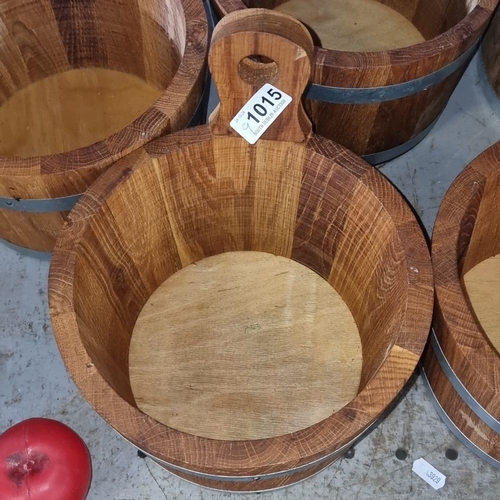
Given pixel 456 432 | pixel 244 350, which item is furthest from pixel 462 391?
pixel 244 350

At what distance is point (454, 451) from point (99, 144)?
1.22m

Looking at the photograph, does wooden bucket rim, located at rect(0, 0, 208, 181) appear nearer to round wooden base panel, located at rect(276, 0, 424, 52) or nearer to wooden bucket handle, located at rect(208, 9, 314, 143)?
wooden bucket handle, located at rect(208, 9, 314, 143)

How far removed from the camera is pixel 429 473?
1.77 m

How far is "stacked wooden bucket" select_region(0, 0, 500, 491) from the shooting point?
1339 millimetres

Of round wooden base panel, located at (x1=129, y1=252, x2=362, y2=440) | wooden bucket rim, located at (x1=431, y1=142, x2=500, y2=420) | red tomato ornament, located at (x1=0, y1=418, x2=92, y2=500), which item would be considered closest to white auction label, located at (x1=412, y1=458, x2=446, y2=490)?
round wooden base panel, located at (x1=129, y1=252, x2=362, y2=440)

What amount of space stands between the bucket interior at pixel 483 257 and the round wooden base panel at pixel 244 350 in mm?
346

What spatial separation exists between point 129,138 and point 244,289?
54 cm

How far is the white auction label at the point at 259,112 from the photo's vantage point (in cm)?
145

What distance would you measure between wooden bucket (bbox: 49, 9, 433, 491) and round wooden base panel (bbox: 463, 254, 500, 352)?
0.34 meters

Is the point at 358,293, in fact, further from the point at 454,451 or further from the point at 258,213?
the point at 454,451

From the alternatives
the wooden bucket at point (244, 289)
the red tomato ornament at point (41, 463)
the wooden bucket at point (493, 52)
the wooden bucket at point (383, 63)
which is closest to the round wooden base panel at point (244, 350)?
the wooden bucket at point (244, 289)

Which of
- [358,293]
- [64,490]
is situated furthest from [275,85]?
[64,490]

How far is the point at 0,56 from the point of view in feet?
6.93

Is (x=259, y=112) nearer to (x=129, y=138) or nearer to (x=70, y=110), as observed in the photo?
(x=129, y=138)
